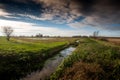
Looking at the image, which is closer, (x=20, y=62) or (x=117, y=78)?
(x=117, y=78)

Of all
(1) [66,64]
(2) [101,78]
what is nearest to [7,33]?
(1) [66,64]

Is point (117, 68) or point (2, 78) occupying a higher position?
point (117, 68)

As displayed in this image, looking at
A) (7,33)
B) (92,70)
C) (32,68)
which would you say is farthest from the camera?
(7,33)

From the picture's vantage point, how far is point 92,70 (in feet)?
42.2

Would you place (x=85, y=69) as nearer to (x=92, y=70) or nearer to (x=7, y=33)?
(x=92, y=70)

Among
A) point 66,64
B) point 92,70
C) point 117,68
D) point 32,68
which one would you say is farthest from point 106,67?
point 32,68

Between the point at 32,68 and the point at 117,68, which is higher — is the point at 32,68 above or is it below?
below

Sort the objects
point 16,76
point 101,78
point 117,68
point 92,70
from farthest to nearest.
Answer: point 16,76, point 117,68, point 92,70, point 101,78

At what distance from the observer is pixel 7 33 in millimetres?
84188

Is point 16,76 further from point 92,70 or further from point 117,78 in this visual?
point 117,78

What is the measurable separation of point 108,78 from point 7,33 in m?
80.7

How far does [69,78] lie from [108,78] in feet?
10.9

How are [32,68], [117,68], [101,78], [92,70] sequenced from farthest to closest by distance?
[32,68] < [117,68] < [92,70] < [101,78]

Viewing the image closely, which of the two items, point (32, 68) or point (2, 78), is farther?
point (32, 68)
